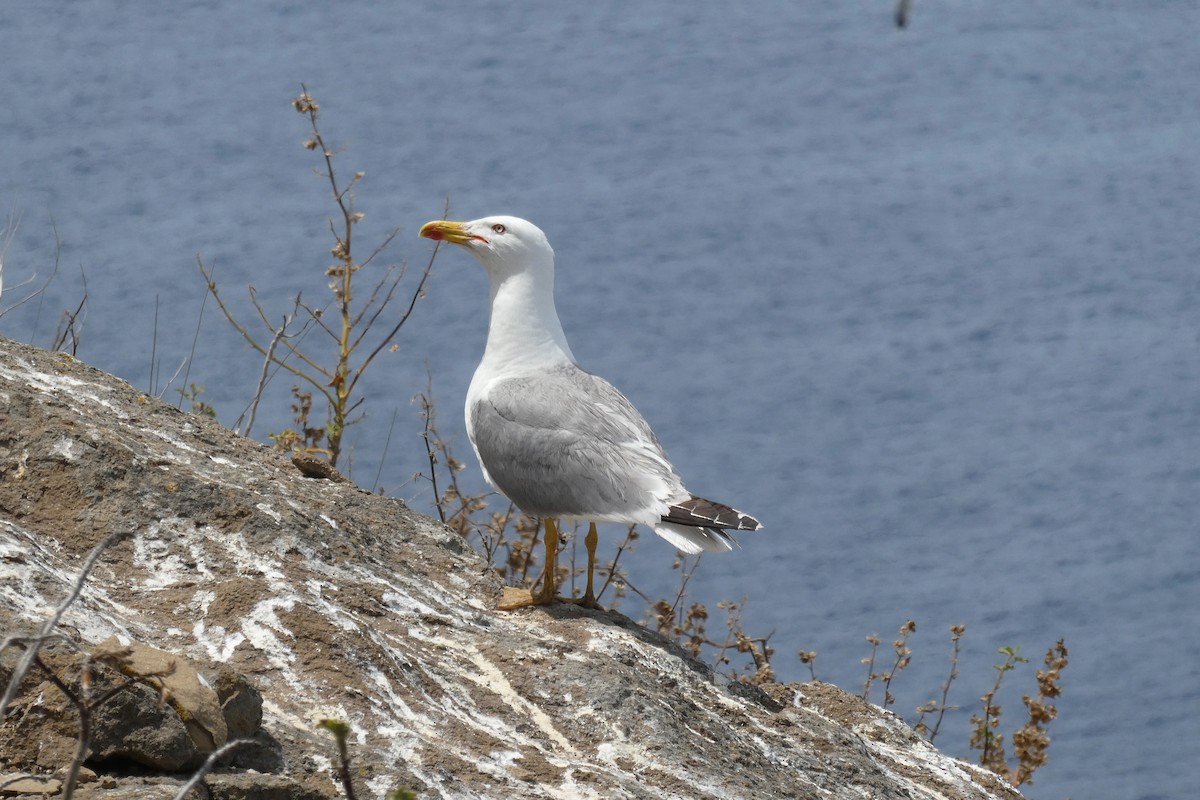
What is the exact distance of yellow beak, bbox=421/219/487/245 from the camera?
13.2 feet

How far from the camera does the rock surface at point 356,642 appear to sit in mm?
2414

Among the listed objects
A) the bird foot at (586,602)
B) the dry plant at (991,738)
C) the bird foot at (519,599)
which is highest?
the bird foot at (519,599)

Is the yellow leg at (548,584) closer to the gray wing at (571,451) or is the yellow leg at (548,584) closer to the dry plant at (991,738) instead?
the gray wing at (571,451)

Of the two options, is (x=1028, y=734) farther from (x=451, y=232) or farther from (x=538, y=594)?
(x=451, y=232)

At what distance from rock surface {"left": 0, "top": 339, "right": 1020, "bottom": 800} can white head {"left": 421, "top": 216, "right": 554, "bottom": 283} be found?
75cm

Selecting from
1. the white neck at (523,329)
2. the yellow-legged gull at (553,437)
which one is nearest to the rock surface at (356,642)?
the yellow-legged gull at (553,437)

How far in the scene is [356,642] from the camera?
2670mm

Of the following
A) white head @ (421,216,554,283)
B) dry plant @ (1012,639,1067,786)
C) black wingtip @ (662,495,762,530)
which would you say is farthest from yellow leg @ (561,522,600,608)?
dry plant @ (1012,639,1067,786)

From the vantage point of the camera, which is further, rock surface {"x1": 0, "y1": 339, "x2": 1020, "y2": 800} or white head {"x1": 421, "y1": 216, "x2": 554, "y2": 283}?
white head {"x1": 421, "y1": 216, "x2": 554, "y2": 283}

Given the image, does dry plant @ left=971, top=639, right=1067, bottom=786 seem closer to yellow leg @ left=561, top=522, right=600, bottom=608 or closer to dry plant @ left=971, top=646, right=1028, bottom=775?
dry plant @ left=971, top=646, right=1028, bottom=775

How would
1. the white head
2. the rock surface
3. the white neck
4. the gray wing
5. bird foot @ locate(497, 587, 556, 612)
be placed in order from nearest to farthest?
the rock surface
bird foot @ locate(497, 587, 556, 612)
the gray wing
the white neck
the white head

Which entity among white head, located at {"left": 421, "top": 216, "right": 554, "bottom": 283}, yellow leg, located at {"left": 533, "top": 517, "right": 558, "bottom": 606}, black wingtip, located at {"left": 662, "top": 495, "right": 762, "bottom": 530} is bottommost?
yellow leg, located at {"left": 533, "top": 517, "right": 558, "bottom": 606}

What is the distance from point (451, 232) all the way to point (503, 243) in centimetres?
15

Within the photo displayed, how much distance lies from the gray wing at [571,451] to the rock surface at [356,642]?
0.22 meters
